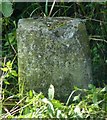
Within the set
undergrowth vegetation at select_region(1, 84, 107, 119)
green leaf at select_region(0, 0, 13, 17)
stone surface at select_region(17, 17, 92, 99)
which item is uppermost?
green leaf at select_region(0, 0, 13, 17)

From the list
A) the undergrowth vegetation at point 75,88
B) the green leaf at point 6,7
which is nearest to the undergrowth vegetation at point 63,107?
the undergrowth vegetation at point 75,88

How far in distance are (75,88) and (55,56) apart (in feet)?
0.77

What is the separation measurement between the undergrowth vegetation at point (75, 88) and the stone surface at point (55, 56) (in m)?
0.07

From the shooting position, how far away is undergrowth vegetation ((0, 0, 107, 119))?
203cm

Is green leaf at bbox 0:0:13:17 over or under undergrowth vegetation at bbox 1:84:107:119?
over

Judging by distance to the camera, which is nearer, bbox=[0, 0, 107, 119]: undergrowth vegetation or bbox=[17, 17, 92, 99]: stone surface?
bbox=[0, 0, 107, 119]: undergrowth vegetation

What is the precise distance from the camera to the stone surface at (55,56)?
89.7 inches

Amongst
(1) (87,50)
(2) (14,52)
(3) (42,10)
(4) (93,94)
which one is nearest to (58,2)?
(3) (42,10)

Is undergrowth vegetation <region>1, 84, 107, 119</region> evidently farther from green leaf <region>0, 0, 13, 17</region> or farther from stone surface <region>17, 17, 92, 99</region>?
green leaf <region>0, 0, 13, 17</region>

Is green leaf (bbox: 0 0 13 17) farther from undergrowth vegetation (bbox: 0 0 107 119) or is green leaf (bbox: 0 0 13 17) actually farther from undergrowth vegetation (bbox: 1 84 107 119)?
undergrowth vegetation (bbox: 1 84 107 119)

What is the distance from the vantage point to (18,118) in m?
2.03

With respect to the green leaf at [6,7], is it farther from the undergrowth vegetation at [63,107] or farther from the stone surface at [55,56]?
the undergrowth vegetation at [63,107]

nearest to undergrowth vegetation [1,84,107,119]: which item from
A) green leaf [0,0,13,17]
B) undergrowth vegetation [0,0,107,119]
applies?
undergrowth vegetation [0,0,107,119]

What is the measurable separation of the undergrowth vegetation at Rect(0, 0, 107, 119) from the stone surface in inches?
2.8
